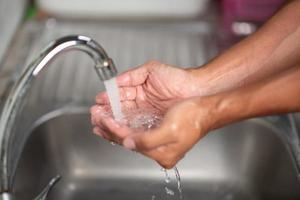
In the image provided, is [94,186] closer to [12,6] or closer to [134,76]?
[134,76]

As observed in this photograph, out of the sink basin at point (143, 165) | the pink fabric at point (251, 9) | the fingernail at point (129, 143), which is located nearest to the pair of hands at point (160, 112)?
the fingernail at point (129, 143)

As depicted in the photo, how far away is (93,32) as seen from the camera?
Answer: 102 cm

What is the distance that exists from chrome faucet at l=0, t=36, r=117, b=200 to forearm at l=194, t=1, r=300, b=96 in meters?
0.21

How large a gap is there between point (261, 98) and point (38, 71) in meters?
0.28

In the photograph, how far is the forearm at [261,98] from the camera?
0.54m

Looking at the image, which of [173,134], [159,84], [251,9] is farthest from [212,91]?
[251,9]

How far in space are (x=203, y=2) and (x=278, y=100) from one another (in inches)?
20.3

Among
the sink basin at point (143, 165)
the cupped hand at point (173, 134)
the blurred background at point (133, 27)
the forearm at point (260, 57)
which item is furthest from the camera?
the blurred background at point (133, 27)

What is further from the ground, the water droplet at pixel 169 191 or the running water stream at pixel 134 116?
the running water stream at pixel 134 116

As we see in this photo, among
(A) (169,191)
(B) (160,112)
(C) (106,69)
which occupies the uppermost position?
(C) (106,69)

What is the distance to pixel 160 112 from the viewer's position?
0.71 metres

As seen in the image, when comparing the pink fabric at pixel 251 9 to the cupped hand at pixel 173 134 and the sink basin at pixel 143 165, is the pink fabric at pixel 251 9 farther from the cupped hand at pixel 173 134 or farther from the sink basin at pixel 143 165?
the cupped hand at pixel 173 134

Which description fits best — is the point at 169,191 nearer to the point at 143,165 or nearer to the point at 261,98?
the point at 143,165

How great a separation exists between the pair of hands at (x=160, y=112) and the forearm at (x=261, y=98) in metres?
0.02
